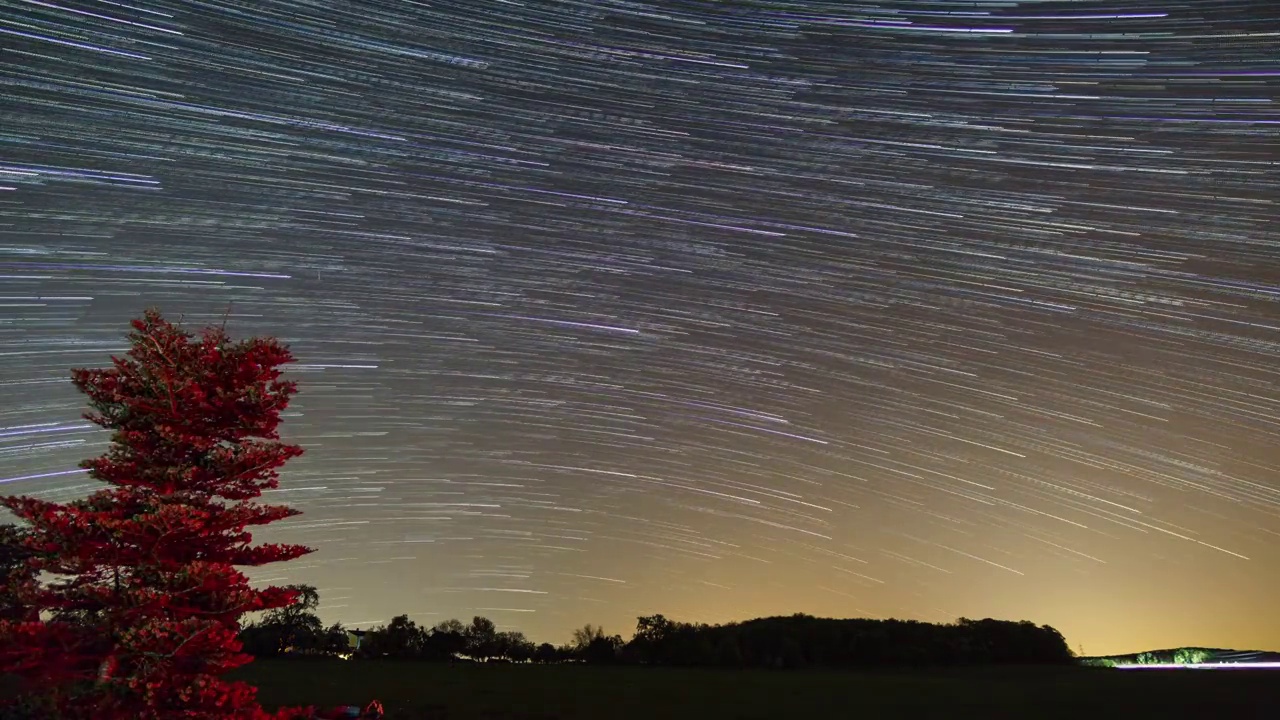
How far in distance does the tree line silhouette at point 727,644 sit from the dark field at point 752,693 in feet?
56.8

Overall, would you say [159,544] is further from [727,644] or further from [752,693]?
[727,644]

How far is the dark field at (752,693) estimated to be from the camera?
3152 centimetres

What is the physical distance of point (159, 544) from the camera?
13445 millimetres

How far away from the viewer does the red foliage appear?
12.8 m

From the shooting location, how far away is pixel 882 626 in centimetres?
7994

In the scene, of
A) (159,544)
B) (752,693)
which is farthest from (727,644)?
(159,544)

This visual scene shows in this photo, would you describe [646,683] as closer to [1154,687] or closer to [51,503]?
[1154,687]

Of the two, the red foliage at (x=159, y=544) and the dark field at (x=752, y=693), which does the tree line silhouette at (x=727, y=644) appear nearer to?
the dark field at (x=752, y=693)

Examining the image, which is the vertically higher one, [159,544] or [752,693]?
[752,693]

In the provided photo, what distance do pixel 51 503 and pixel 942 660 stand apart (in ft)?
252

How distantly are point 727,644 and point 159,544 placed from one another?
65.8m

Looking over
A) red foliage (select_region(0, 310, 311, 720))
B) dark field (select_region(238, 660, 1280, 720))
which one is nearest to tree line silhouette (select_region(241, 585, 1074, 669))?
dark field (select_region(238, 660, 1280, 720))

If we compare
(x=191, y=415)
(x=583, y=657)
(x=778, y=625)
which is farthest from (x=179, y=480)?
(x=778, y=625)

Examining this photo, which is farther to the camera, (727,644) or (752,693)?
(727,644)
